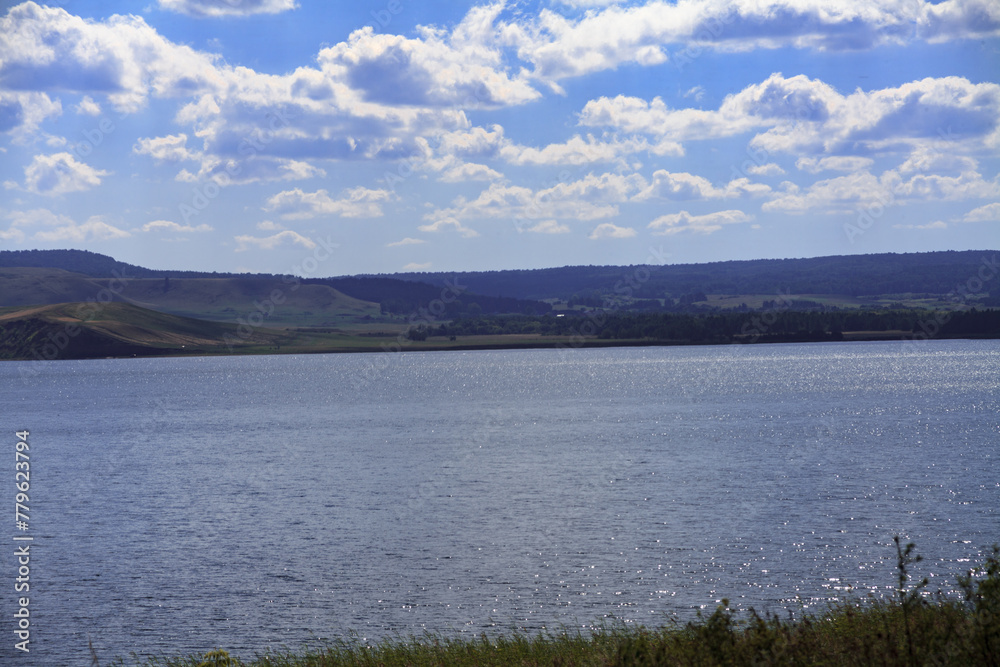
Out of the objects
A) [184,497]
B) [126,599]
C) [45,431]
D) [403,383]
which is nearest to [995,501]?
[126,599]

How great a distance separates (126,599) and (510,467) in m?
37.4

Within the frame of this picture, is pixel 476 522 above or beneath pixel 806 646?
beneath

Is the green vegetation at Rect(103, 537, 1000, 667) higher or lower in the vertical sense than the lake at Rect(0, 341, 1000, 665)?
higher

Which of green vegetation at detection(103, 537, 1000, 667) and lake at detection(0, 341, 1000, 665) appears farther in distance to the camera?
lake at detection(0, 341, 1000, 665)

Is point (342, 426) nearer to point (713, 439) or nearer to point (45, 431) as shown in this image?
point (45, 431)

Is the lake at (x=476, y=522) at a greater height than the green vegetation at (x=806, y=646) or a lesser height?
lesser

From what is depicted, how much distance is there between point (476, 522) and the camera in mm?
49438

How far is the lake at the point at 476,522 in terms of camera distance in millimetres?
33688

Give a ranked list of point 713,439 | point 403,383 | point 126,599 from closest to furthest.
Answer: point 126,599 → point 713,439 → point 403,383

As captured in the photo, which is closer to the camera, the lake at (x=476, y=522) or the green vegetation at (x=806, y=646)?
the green vegetation at (x=806, y=646)

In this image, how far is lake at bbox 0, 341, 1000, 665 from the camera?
111 ft

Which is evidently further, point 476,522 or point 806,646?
point 476,522

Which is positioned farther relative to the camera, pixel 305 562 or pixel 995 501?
pixel 995 501

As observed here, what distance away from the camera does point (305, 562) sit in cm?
4169
